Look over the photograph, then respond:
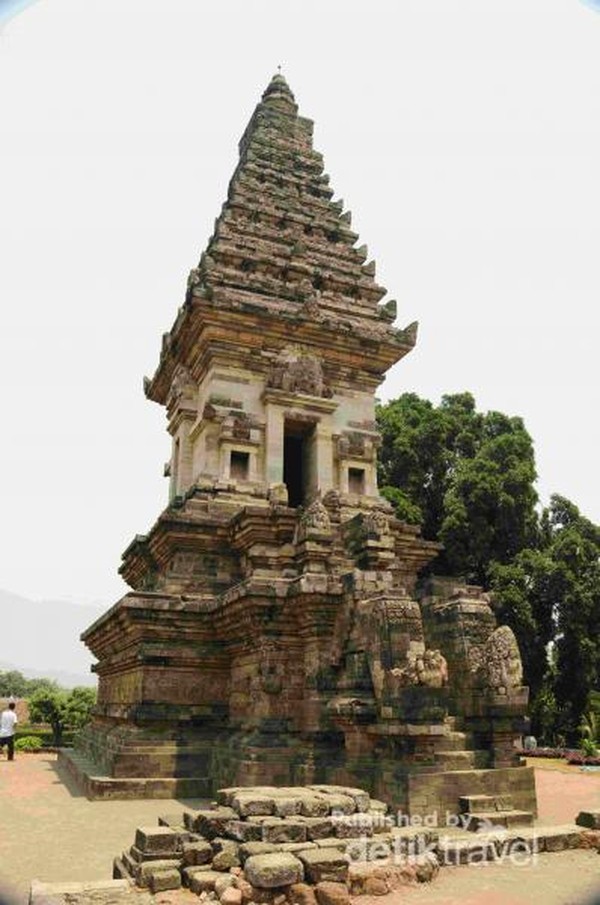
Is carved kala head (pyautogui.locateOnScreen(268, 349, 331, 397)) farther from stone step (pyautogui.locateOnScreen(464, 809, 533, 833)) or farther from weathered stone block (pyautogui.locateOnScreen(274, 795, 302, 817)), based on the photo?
weathered stone block (pyautogui.locateOnScreen(274, 795, 302, 817))

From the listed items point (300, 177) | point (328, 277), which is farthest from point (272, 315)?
point (300, 177)

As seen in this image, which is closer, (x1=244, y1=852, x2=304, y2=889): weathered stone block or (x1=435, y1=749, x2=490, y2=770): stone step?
(x1=244, y1=852, x2=304, y2=889): weathered stone block

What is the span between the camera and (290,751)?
37.2 feet

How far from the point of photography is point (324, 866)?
6422 millimetres

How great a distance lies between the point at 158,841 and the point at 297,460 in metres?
12.5

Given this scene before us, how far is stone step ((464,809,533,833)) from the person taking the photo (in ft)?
30.0

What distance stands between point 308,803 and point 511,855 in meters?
2.36

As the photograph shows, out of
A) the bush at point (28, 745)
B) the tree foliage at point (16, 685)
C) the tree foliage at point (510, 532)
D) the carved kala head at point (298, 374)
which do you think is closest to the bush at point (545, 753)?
the tree foliage at point (510, 532)

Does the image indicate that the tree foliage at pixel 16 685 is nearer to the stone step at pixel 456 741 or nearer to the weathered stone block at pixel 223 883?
the stone step at pixel 456 741

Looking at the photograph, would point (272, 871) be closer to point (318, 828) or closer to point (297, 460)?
point (318, 828)

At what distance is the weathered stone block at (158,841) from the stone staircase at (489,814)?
401 cm

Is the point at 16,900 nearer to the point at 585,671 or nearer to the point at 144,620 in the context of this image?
the point at 144,620

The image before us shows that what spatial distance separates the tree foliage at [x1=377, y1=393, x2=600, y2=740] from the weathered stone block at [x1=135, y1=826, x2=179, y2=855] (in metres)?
21.5

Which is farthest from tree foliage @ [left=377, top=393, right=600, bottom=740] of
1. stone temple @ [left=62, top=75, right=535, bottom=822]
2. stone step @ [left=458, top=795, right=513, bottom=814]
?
stone step @ [left=458, top=795, right=513, bottom=814]
